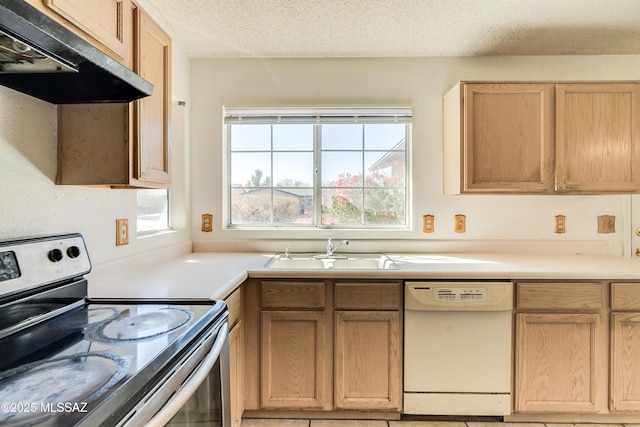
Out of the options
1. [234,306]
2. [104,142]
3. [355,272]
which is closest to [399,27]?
[355,272]

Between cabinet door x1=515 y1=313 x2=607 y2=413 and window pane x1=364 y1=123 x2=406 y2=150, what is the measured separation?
1.34 metres

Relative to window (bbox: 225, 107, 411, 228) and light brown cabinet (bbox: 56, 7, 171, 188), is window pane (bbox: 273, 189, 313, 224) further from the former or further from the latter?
light brown cabinet (bbox: 56, 7, 171, 188)

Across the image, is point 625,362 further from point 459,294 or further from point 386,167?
point 386,167

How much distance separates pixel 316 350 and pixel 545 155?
1.74 metres

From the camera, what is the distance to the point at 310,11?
1.82 m

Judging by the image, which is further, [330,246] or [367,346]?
[330,246]

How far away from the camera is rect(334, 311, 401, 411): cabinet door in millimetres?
1730

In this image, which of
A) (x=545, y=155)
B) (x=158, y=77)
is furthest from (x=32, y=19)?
(x=545, y=155)

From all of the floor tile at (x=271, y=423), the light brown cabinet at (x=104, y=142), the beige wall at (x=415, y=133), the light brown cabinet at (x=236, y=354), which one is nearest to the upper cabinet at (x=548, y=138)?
the beige wall at (x=415, y=133)

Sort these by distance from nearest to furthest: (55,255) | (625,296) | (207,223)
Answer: (55,255)
(625,296)
(207,223)

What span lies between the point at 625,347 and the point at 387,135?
5.88 ft

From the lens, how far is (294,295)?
68.4 inches

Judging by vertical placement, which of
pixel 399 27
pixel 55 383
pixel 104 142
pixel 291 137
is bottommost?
pixel 55 383

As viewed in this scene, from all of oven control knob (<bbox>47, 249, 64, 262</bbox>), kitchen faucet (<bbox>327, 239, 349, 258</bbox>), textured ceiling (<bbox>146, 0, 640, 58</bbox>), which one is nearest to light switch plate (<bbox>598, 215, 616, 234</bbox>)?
textured ceiling (<bbox>146, 0, 640, 58</bbox>)
